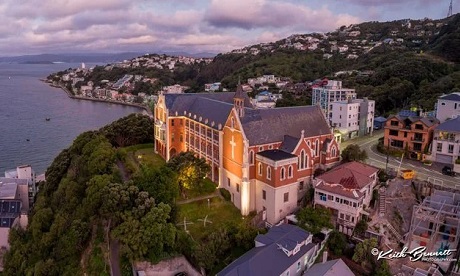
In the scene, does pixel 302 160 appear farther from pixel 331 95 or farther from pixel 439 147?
pixel 331 95

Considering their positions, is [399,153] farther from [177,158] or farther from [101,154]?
[101,154]

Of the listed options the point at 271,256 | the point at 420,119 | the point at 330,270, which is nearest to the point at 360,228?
the point at 330,270

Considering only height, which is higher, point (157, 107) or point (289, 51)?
point (289, 51)

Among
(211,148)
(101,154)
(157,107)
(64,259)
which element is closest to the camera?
(64,259)

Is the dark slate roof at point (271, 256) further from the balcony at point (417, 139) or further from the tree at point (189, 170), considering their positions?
the balcony at point (417, 139)

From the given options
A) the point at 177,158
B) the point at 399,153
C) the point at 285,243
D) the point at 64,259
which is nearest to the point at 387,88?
the point at 399,153

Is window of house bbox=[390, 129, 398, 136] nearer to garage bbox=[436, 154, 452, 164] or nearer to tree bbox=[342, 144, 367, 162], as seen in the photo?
garage bbox=[436, 154, 452, 164]

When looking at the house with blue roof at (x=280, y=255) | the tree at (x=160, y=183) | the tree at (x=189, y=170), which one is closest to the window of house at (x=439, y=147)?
the house with blue roof at (x=280, y=255)
